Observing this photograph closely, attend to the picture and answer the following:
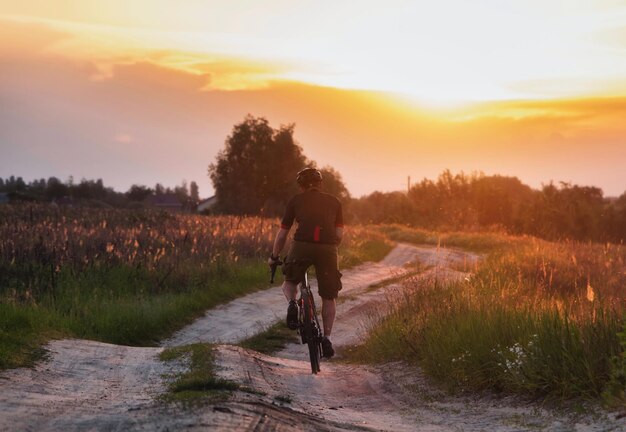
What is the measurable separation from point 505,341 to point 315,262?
255cm

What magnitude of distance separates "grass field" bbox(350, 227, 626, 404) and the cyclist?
1427 millimetres

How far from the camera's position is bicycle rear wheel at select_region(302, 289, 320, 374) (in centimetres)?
960

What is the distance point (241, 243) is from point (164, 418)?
18.1 m

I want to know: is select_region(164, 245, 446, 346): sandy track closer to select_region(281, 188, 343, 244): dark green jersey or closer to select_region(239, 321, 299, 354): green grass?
select_region(239, 321, 299, 354): green grass

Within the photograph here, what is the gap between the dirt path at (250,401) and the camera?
5.99 metres

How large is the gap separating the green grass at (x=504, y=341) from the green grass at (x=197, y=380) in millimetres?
2783

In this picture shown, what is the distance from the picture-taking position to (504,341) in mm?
8914

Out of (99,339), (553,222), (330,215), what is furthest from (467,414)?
(553,222)

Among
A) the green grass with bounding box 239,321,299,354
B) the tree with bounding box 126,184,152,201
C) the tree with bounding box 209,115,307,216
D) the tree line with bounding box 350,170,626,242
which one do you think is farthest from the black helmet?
the tree with bounding box 126,184,152,201

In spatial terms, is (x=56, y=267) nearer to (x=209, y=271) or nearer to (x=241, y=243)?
(x=209, y=271)

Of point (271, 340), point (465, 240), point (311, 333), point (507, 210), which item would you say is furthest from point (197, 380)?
point (507, 210)

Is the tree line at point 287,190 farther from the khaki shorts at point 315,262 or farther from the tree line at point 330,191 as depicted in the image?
the khaki shorts at point 315,262

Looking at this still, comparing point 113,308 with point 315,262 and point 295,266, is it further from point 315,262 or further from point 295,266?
point 315,262

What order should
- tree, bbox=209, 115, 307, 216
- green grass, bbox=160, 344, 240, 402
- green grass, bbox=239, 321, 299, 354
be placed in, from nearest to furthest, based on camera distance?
green grass, bbox=160, 344, 240, 402
green grass, bbox=239, 321, 299, 354
tree, bbox=209, 115, 307, 216
